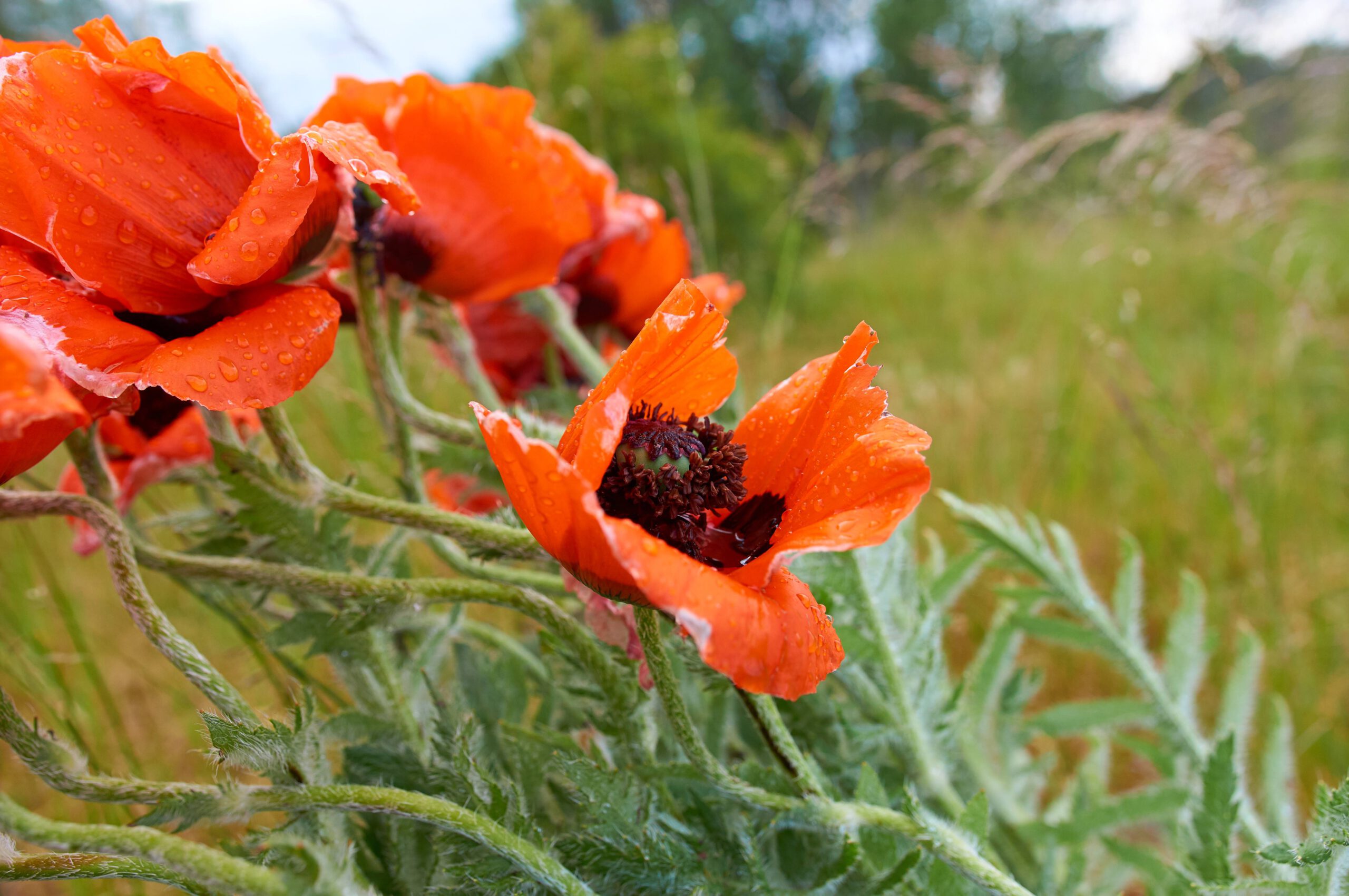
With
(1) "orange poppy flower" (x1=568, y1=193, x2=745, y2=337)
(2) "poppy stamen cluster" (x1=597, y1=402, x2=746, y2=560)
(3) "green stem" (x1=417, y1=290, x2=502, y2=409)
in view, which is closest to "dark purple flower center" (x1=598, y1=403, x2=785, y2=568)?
(2) "poppy stamen cluster" (x1=597, y1=402, x2=746, y2=560)

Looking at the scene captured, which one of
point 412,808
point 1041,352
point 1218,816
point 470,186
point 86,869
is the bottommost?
point 86,869

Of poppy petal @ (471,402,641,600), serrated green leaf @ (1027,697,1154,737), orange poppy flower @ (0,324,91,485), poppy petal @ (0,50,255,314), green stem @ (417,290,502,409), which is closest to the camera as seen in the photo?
orange poppy flower @ (0,324,91,485)

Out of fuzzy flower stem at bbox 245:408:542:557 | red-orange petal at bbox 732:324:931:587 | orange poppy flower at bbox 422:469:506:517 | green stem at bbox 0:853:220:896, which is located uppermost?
red-orange petal at bbox 732:324:931:587

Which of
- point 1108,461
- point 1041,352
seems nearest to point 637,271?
point 1108,461

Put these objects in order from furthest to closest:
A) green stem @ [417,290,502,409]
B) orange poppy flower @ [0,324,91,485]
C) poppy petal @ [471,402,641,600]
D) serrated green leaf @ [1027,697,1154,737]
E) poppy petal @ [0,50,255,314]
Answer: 1. serrated green leaf @ [1027,697,1154,737]
2. green stem @ [417,290,502,409]
3. poppy petal @ [0,50,255,314]
4. poppy petal @ [471,402,641,600]
5. orange poppy flower @ [0,324,91,485]

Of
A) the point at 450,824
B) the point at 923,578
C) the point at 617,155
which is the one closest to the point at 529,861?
the point at 450,824

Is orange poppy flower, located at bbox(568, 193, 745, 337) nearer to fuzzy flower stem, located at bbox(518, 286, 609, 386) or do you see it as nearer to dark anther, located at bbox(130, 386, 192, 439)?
fuzzy flower stem, located at bbox(518, 286, 609, 386)

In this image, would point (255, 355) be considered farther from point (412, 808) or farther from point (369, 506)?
point (412, 808)

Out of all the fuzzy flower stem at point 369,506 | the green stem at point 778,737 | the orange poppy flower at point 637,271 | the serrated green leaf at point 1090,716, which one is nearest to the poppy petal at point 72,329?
the fuzzy flower stem at point 369,506
